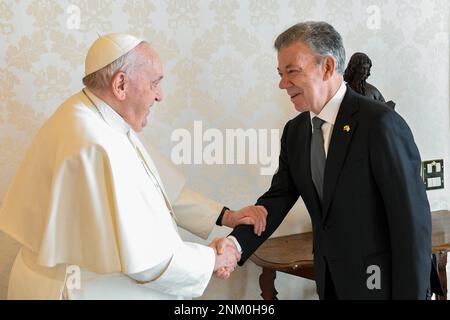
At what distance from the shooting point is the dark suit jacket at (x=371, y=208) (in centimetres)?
179

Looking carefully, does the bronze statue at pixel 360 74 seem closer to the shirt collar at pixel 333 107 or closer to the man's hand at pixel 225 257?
the shirt collar at pixel 333 107

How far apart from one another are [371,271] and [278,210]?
54cm

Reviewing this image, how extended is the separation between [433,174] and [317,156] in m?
1.59

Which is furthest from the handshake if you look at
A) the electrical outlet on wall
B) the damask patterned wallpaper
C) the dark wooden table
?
the electrical outlet on wall

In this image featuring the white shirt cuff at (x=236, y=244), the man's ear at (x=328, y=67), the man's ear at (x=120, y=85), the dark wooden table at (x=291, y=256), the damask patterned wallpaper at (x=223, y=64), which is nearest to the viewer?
the man's ear at (x=120, y=85)

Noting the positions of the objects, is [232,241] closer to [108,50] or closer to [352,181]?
[352,181]

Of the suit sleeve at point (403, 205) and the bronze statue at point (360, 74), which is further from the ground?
the bronze statue at point (360, 74)

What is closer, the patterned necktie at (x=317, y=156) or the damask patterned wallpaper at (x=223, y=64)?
the patterned necktie at (x=317, y=156)

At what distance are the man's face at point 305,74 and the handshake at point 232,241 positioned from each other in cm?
51

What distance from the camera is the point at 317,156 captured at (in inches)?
81.0

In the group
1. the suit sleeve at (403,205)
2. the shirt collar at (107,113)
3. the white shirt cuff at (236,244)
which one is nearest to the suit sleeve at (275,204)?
the white shirt cuff at (236,244)

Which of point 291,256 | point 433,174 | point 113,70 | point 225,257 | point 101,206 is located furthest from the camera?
point 433,174

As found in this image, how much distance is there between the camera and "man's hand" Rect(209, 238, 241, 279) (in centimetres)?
206

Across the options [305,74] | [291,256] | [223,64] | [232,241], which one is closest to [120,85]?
[305,74]
